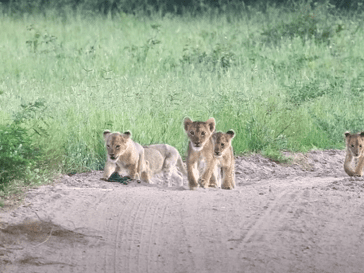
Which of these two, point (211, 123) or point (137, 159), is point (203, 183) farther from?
point (137, 159)

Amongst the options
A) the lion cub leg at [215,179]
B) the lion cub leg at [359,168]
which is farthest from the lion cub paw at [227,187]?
the lion cub leg at [359,168]

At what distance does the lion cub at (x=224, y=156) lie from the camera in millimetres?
7062

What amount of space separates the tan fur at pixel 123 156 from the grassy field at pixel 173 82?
825 mm

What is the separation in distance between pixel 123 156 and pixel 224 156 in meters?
1.21

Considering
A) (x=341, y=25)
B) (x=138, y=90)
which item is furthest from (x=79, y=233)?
(x=341, y=25)

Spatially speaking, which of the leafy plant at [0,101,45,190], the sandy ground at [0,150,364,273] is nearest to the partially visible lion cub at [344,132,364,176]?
the sandy ground at [0,150,364,273]

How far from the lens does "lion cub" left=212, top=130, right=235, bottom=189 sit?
706cm

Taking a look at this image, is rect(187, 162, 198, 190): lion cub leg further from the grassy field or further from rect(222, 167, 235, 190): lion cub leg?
the grassy field

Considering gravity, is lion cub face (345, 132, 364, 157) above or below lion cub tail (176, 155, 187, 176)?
above

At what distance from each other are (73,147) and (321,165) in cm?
421

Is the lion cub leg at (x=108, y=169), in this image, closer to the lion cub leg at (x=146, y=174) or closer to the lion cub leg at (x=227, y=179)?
the lion cub leg at (x=146, y=174)

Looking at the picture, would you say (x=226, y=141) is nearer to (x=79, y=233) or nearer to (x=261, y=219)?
(x=261, y=219)

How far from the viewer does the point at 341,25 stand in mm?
20109

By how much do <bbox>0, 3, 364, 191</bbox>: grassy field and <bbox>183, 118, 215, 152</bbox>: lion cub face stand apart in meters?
1.79
